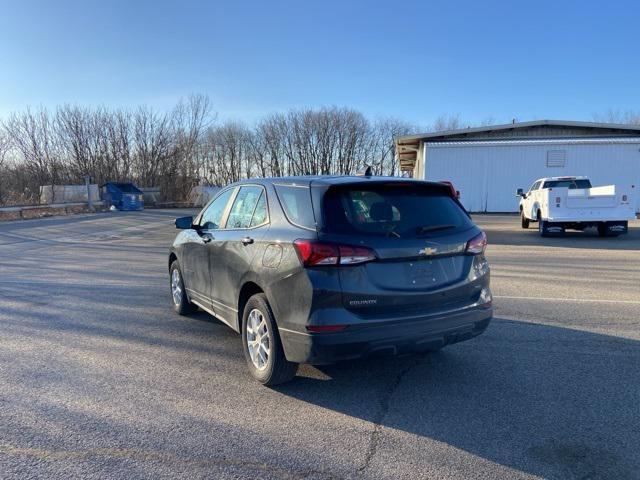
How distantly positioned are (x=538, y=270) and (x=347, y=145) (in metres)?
55.0

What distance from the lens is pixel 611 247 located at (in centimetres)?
1225

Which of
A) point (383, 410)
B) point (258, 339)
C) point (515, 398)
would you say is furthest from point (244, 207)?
point (515, 398)

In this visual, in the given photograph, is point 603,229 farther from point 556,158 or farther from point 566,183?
Result: point 556,158

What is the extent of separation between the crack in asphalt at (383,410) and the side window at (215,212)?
2428 millimetres

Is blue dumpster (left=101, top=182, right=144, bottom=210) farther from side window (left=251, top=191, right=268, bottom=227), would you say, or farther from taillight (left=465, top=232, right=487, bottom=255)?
taillight (left=465, top=232, right=487, bottom=255)

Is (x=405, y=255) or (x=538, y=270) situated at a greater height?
(x=405, y=255)

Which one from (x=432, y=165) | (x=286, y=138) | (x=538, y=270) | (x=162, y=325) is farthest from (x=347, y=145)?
(x=162, y=325)

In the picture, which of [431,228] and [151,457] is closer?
[151,457]

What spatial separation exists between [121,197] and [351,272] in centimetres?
3487

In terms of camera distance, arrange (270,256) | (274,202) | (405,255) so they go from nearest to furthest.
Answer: (405,255), (270,256), (274,202)

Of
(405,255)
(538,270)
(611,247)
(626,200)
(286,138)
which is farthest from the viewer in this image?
(286,138)

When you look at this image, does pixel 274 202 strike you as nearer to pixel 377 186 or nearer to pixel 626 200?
pixel 377 186

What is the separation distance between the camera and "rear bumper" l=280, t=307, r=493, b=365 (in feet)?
10.6

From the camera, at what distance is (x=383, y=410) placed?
341 centimetres
